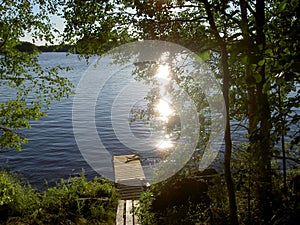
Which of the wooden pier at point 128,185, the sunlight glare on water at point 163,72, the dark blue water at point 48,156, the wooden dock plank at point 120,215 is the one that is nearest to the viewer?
the sunlight glare on water at point 163,72

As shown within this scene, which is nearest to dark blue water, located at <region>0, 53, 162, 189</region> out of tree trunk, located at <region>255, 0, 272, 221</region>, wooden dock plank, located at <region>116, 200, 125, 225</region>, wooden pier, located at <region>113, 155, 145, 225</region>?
wooden pier, located at <region>113, 155, 145, 225</region>

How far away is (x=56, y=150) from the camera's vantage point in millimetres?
27328

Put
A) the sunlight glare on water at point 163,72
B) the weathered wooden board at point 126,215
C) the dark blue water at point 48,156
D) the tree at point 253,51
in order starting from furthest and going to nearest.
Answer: the dark blue water at point 48,156 → the weathered wooden board at point 126,215 → the sunlight glare on water at point 163,72 → the tree at point 253,51

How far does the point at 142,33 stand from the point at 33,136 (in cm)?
2686

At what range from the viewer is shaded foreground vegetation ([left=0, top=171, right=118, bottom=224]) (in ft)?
34.2

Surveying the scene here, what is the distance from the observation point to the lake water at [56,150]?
73.0 feet

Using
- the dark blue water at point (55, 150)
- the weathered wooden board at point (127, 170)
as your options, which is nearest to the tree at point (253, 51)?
the weathered wooden board at point (127, 170)

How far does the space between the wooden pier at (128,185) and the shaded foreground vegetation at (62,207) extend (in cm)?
63

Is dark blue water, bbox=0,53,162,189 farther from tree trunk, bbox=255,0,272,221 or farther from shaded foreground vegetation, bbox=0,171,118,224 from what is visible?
tree trunk, bbox=255,0,272,221

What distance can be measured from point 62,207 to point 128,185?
398 centimetres

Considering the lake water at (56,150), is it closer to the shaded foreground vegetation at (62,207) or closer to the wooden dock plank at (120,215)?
the shaded foreground vegetation at (62,207)

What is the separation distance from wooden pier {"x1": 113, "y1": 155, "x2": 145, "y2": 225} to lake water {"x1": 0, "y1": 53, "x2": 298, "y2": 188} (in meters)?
3.74

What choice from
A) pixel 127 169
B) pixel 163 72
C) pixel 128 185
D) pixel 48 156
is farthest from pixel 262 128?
pixel 48 156

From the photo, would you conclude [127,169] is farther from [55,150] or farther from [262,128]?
[262,128]
